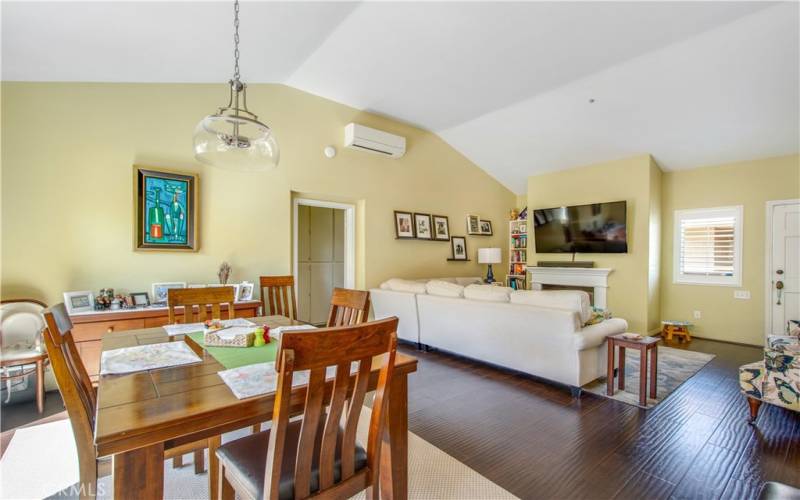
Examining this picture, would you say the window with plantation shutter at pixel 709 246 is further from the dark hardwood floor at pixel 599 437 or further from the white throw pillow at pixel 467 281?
the white throw pillow at pixel 467 281

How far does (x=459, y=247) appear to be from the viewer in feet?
21.9

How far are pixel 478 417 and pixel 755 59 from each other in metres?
4.33

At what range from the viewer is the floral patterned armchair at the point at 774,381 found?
98.2 inches

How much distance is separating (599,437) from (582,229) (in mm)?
4171

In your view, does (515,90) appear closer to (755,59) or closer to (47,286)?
(755,59)

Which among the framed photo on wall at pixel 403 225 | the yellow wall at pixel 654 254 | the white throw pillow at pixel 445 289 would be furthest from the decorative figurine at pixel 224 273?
the yellow wall at pixel 654 254

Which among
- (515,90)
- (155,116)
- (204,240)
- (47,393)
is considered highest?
(515,90)

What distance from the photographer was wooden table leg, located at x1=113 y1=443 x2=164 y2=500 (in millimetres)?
988

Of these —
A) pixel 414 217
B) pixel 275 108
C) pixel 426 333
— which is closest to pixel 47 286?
pixel 275 108

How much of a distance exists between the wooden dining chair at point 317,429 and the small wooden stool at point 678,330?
5682mm

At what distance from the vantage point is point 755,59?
350cm

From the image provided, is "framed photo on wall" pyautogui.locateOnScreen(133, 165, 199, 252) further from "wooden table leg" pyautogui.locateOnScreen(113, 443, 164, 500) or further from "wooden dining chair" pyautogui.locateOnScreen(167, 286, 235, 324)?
"wooden table leg" pyautogui.locateOnScreen(113, 443, 164, 500)

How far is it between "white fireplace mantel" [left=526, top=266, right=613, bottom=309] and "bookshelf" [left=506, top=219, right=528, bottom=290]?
576 mm

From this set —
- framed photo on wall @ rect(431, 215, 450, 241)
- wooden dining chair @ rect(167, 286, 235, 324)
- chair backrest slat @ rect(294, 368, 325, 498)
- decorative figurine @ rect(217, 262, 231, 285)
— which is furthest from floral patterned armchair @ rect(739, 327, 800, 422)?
decorative figurine @ rect(217, 262, 231, 285)
